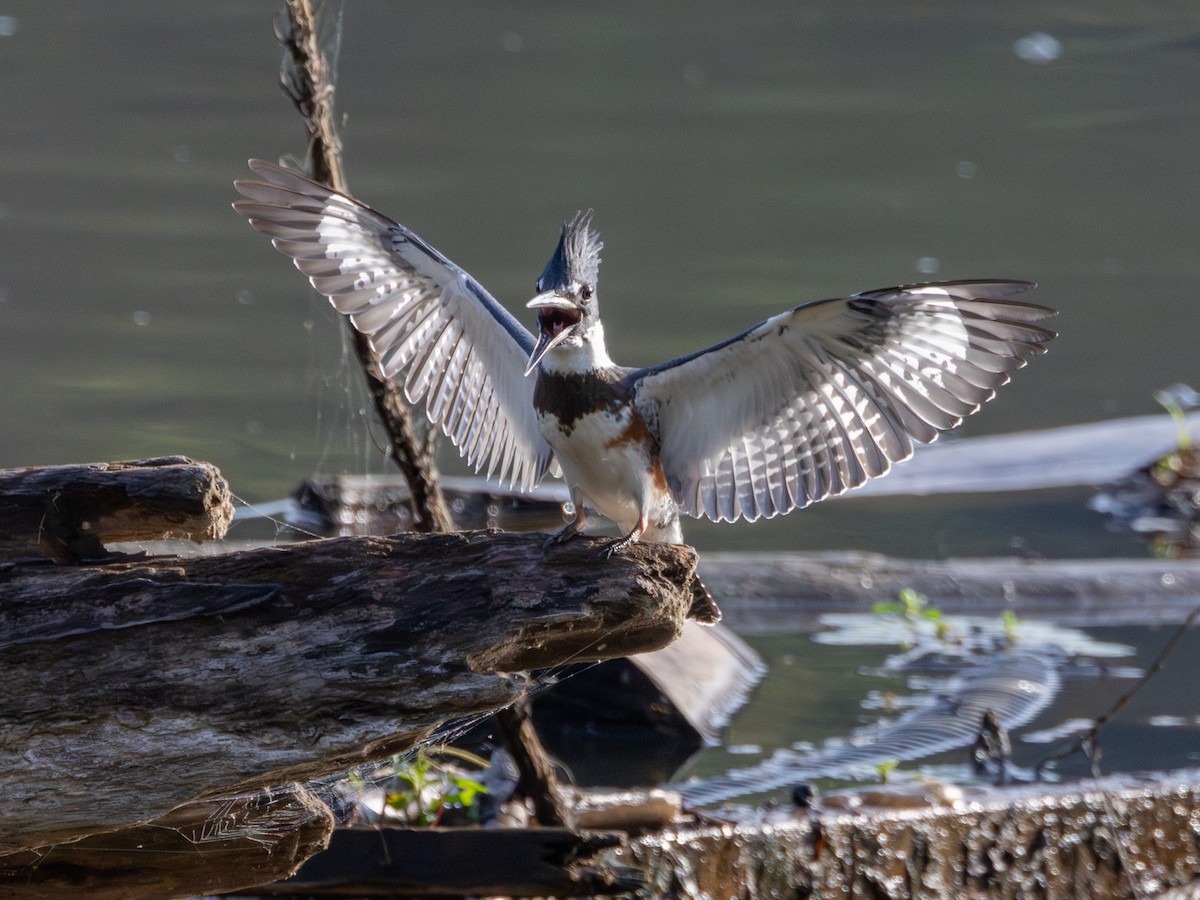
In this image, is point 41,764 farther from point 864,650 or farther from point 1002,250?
point 1002,250

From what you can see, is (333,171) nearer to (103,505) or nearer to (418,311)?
(418,311)

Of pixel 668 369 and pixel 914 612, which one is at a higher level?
pixel 668 369

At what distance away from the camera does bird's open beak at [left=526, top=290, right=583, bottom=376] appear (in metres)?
2.52

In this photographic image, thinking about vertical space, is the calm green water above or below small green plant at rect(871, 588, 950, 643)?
above

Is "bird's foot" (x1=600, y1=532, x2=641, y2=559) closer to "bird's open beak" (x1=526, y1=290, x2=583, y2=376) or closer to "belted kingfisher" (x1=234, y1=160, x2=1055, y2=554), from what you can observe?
"belted kingfisher" (x1=234, y1=160, x2=1055, y2=554)

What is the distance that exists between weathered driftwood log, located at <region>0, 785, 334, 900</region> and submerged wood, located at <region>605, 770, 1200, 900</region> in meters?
0.74

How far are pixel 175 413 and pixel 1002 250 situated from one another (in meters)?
4.70

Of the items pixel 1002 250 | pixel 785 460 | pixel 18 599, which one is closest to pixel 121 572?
pixel 18 599

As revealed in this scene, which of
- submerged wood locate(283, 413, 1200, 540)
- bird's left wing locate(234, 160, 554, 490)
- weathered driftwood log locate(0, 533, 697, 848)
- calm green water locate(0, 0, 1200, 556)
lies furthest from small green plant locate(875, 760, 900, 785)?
calm green water locate(0, 0, 1200, 556)

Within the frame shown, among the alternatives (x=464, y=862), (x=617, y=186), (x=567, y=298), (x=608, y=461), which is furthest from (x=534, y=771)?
(x=617, y=186)

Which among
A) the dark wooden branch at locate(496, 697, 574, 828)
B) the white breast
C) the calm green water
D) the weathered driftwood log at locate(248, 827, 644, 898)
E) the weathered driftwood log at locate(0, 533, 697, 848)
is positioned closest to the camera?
the weathered driftwood log at locate(0, 533, 697, 848)

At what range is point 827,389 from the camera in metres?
2.70

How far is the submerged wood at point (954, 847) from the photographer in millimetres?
2967

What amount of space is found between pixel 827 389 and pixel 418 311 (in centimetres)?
74
